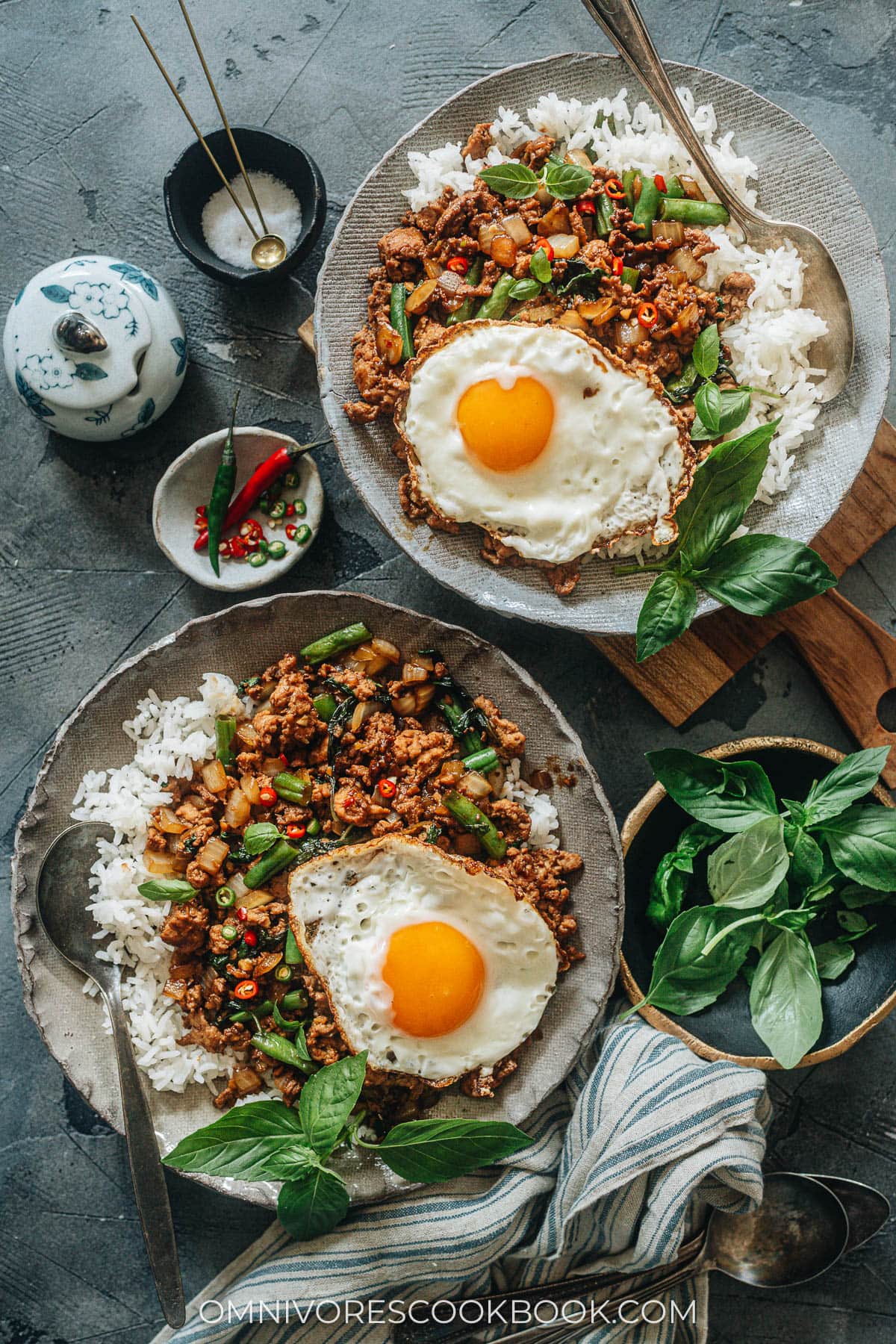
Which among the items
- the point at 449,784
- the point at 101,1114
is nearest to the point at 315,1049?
the point at 101,1114

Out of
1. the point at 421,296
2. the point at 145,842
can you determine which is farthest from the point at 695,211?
the point at 145,842

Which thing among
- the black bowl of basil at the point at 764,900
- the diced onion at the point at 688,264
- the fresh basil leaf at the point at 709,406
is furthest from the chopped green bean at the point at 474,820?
the diced onion at the point at 688,264

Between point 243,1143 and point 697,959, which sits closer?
point 243,1143

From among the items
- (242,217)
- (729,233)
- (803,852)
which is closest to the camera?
(803,852)

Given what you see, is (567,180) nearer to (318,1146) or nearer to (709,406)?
(709,406)

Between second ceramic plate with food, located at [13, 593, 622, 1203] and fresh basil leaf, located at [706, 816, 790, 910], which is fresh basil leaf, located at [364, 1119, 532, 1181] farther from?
fresh basil leaf, located at [706, 816, 790, 910]

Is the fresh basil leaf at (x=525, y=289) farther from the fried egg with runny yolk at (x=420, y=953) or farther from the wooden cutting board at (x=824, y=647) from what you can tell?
the fried egg with runny yolk at (x=420, y=953)
